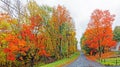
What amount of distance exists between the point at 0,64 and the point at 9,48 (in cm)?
541

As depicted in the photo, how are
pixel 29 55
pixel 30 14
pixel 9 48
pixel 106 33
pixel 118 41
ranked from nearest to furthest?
pixel 9 48
pixel 29 55
pixel 30 14
pixel 106 33
pixel 118 41

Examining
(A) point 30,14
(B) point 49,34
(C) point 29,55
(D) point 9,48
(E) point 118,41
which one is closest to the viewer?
(D) point 9,48

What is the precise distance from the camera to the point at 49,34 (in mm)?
67000

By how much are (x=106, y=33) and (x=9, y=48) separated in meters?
22.9

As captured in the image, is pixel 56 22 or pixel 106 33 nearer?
pixel 106 33

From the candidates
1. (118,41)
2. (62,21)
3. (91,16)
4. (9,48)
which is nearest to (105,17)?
(91,16)

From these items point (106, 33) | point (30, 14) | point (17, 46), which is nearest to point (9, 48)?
point (17, 46)

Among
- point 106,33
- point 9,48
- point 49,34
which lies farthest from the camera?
point 49,34

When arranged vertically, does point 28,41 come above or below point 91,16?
below

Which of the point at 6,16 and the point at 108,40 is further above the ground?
the point at 6,16

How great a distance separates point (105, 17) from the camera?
58.2 meters

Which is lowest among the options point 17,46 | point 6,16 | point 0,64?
point 0,64

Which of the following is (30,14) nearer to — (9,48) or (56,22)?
(9,48)

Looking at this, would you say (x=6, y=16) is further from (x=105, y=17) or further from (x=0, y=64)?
(x=105, y=17)
